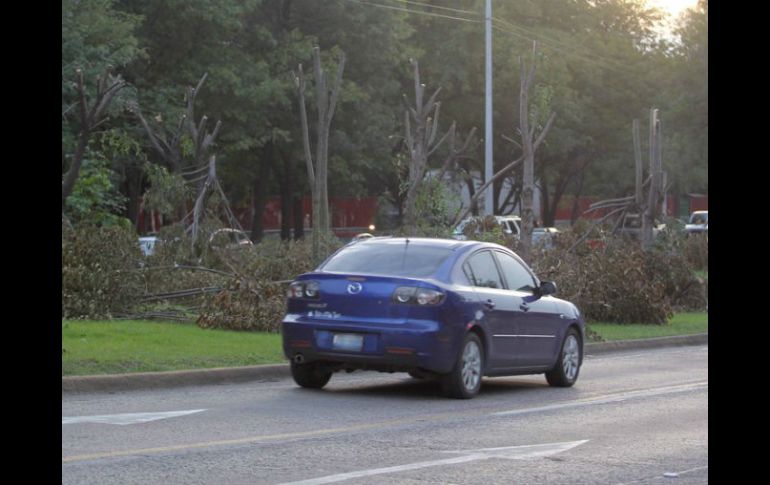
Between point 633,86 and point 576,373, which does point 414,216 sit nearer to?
point 576,373

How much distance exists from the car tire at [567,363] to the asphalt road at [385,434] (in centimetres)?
20

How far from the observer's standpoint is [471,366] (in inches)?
554

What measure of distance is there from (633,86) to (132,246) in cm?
4414

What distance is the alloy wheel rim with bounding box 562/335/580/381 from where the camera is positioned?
1602cm

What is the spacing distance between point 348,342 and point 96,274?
7826mm

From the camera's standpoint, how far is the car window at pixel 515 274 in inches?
598

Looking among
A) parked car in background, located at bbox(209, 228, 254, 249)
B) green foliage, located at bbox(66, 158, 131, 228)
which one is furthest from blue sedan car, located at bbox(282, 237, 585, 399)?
green foliage, located at bbox(66, 158, 131, 228)

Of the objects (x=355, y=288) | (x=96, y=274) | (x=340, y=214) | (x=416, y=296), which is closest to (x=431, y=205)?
(x=96, y=274)

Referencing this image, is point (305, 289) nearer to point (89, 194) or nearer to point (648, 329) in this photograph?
point (648, 329)

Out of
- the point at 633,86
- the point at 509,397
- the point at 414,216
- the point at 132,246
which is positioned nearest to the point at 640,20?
the point at 633,86

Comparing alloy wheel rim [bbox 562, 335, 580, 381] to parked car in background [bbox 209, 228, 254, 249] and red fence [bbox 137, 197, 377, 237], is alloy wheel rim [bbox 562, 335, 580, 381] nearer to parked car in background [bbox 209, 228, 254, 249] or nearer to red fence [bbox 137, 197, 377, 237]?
parked car in background [bbox 209, 228, 254, 249]

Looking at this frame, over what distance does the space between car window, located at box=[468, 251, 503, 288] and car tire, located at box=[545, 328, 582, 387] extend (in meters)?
1.55

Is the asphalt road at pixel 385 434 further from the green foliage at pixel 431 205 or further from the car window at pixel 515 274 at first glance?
the green foliage at pixel 431 205
